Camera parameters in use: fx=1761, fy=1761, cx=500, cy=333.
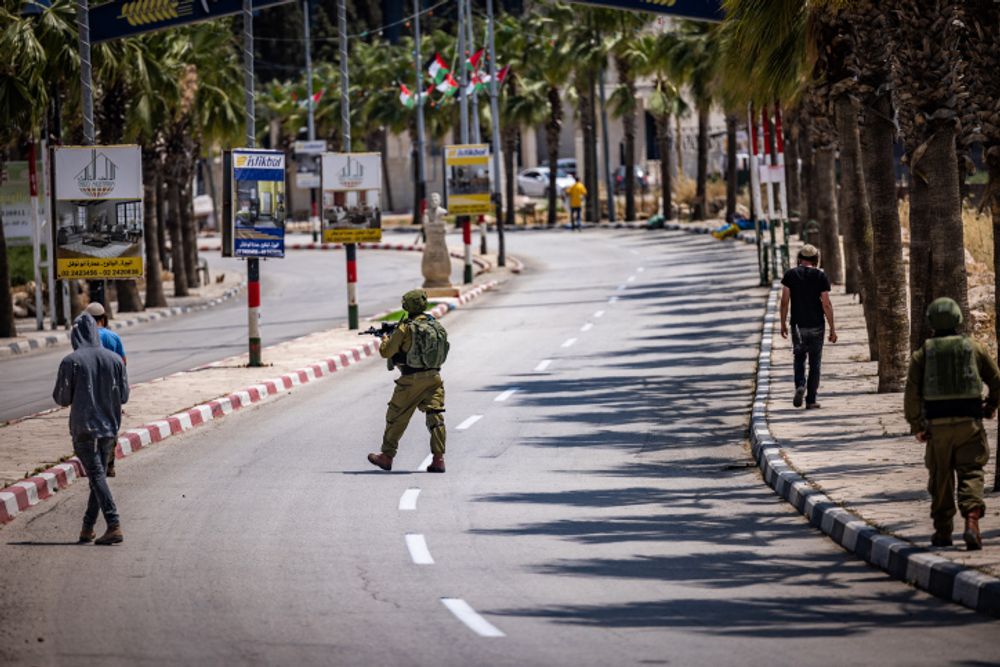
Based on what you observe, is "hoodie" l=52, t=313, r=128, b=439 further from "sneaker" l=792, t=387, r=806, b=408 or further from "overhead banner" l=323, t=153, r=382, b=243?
"overhead banner" l=323, t=153, r=382, b=243

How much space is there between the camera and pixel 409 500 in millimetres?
15609

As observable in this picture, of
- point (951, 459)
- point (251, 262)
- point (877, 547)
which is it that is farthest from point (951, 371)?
point (251, 262)

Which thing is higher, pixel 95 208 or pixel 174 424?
pixel 95 208

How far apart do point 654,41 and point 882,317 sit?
5490cm

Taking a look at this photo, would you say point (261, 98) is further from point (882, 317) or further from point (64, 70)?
point (882, 317)

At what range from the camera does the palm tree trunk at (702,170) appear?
68.4 m

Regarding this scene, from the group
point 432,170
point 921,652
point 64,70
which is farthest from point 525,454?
point 432,170

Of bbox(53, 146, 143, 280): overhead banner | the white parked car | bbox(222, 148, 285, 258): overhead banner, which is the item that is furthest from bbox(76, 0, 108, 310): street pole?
the white parked car

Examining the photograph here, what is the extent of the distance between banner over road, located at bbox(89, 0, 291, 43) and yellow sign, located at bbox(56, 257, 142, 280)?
4.98 metres

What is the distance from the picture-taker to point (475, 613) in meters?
10.5

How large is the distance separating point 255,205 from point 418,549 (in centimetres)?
1573

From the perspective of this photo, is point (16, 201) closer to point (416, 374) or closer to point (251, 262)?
point (251, 262)

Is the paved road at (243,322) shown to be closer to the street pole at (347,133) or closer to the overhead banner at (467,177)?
the street pole at (347,133)

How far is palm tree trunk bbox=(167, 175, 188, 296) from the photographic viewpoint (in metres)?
52.0
